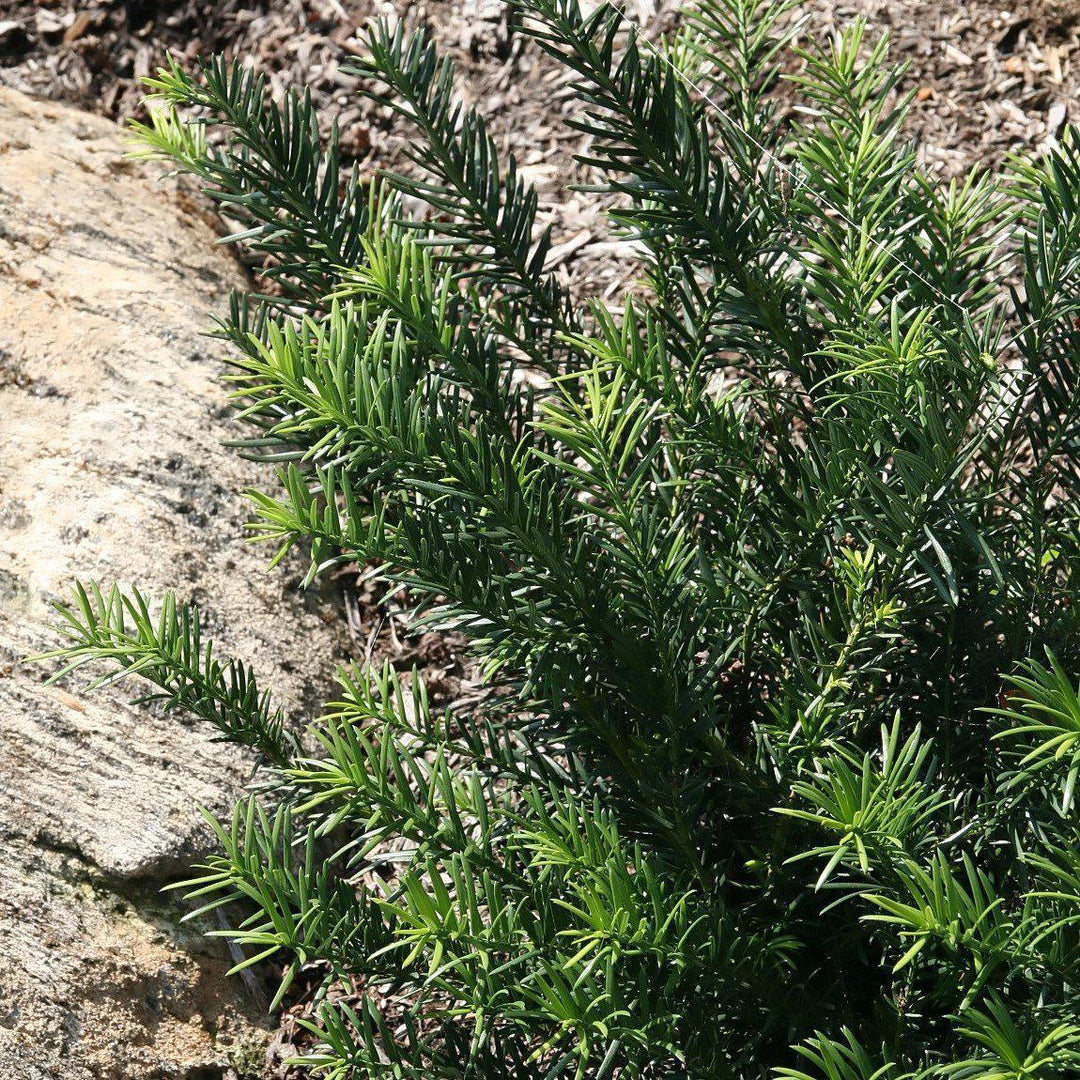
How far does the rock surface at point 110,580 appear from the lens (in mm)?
1761

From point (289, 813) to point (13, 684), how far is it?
954mm

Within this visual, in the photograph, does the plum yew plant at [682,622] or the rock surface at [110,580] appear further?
the rock surface at [110,580]

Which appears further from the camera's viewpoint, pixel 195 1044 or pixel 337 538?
pixel 195 1044

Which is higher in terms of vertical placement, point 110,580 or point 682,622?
point 682,622

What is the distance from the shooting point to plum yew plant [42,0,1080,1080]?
1104 mm

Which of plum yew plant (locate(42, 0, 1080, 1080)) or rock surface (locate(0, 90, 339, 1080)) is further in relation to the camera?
rock surface (locate(0, 90, 339, 1080))

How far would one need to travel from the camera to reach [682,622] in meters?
1.31

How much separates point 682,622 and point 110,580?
136 cm

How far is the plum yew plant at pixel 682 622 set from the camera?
110 cm

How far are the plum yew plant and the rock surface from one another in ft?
1.79

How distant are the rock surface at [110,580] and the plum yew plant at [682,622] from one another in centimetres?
55

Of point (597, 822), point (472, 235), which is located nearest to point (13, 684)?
point (472, 235)

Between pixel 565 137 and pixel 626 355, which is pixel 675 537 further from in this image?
pixel 565 137

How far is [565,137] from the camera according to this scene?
325cm
